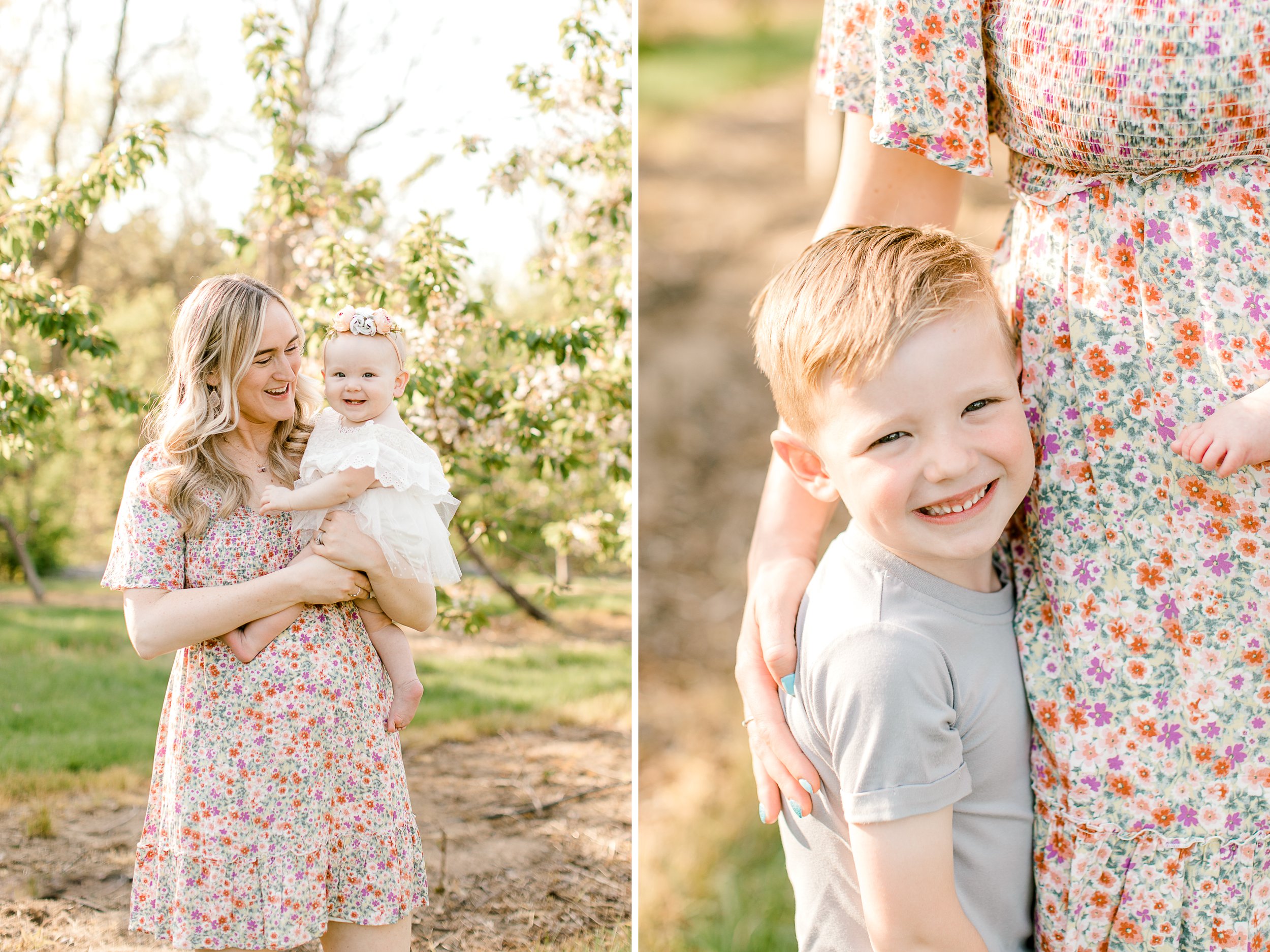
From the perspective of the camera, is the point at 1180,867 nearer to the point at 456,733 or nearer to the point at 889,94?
the point at 889,94

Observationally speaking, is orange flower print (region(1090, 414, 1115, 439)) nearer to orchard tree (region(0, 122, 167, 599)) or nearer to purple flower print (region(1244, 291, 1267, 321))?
purple flower print (region(1244, 291, 1267, 321))

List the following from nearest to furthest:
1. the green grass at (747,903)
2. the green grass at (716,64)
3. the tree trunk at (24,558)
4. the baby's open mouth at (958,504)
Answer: the baby's open mouth at (958,504) < the green grass at (747,903) < the tree trunk at (24,558) < the green grass at (716,64)

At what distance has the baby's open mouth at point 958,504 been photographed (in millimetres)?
1235

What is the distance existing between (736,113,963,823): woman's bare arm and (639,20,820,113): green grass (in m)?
5.29

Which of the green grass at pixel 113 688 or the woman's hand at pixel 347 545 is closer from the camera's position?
the woman's hand at pixel 347 545

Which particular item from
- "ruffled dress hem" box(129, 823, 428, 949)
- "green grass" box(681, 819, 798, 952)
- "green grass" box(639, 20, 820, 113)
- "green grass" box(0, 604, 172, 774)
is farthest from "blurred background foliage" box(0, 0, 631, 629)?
"green grass" box(639, 20, 820, 113)

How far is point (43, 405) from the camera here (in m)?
3.10

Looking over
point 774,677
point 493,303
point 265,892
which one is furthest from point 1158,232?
point 493,303

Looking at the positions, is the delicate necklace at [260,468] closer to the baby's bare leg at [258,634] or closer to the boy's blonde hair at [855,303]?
the baby's bare leg at [258,634]

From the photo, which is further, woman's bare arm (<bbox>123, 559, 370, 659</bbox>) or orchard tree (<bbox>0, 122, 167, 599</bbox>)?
orchard tree (<bbox>0, 122, 167, 599</bbox>)

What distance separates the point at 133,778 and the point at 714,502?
93.4 inches

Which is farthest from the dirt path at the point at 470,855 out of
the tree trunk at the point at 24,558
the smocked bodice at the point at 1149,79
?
the smocked bodice at the point at 1149,79

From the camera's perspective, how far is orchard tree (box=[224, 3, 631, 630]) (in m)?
3.13

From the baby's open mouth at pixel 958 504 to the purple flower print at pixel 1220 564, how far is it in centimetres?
25
